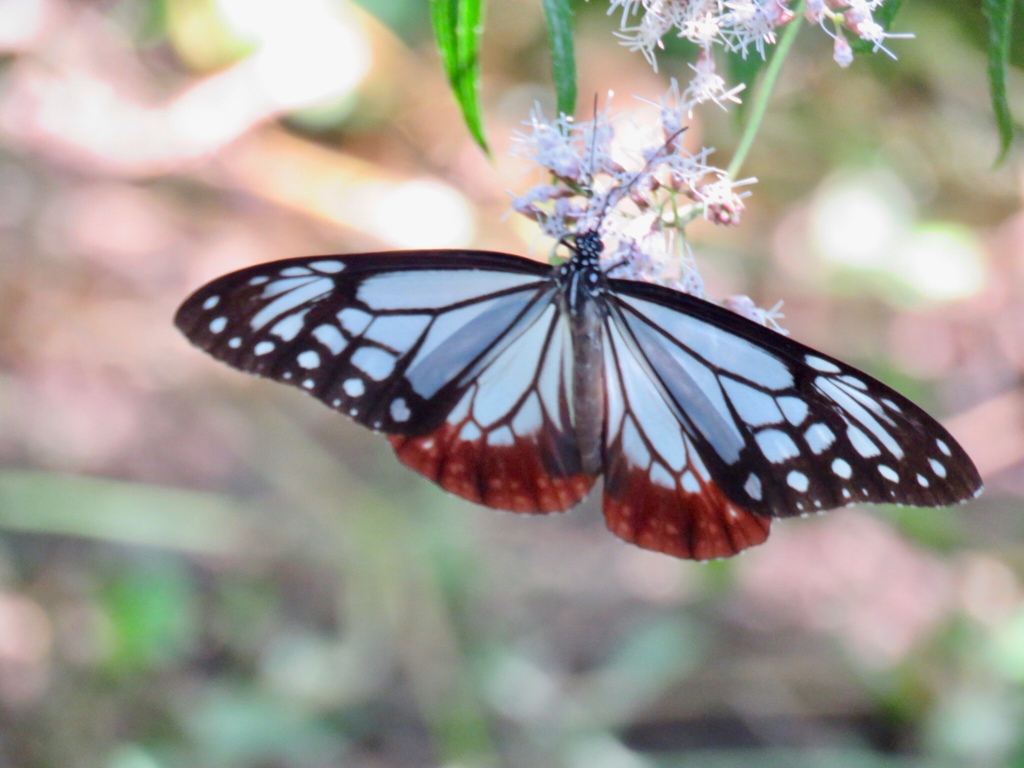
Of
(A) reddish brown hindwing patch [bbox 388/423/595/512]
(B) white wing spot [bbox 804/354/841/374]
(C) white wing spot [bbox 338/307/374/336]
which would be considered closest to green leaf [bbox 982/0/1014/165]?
(B) white wing spot [bbox 804/354/841/374]

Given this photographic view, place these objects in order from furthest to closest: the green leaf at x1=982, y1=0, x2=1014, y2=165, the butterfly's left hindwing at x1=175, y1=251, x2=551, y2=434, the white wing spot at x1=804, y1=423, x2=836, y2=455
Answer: the butterfly's left hindwing at x1=175, y1=251, x2=551, y2=434, the white wing spot at x1=804, y1=423, x2=836, y2=455, the green leaf at x1=982, y1=0, x2=1014, y2=165

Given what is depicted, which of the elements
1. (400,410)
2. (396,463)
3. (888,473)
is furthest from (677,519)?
(396,463)

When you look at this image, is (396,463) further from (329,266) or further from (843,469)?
(843,469)

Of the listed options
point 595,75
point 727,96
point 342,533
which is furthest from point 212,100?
point 727,96

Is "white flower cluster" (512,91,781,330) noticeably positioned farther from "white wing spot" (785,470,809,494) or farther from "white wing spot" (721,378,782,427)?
"white wing spot" (785,470,809,494)

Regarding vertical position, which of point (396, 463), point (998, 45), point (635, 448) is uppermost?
point (396, 463)

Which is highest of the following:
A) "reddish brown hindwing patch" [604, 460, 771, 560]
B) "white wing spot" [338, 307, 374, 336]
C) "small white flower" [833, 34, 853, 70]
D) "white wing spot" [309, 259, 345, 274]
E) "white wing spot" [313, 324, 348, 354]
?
"small white flower" [833, 34, 853, 70]

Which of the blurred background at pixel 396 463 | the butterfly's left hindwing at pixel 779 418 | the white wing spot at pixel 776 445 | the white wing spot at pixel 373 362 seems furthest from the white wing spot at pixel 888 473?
the blurred background at pixel 396 463

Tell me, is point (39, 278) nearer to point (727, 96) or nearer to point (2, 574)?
point (2, 574)

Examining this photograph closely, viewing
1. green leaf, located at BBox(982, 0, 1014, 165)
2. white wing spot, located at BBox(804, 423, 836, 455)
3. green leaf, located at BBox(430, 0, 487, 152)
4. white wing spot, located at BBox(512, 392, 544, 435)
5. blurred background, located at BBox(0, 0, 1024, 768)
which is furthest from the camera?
blurred background, located at BBox(0, 0, 1024, 768)
